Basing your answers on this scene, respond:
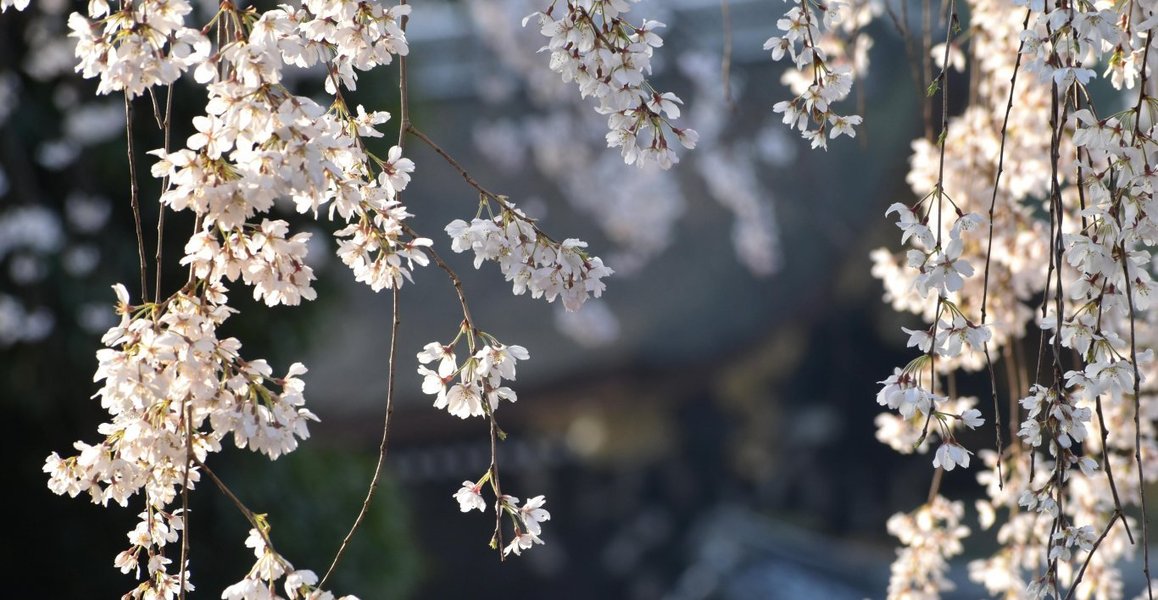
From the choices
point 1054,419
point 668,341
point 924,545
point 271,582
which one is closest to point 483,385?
point 271,582

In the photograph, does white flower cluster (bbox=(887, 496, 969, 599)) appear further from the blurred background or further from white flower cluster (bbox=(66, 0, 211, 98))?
the blurred background

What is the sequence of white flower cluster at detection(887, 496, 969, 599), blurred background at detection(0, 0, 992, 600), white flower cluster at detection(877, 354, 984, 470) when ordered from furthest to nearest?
blurred background at detection(0, 0, 992, 600), white flower cluster at detection(887, 496, 969, 599), white flower cluster at detection(877, 354, 984, 470)

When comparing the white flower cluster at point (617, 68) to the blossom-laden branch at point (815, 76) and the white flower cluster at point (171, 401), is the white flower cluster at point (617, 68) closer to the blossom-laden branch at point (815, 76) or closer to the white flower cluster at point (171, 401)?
the blossom-laden branch at point (815, 76)

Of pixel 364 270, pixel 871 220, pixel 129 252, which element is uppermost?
pixel 871 220

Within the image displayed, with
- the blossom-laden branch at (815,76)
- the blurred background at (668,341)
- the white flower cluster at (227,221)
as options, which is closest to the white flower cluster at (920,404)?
the blossom-laden branch at (815,76)

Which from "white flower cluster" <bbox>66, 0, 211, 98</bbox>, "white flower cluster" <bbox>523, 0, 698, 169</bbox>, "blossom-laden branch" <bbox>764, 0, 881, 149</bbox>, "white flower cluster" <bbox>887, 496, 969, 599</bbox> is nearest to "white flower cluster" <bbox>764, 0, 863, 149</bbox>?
"blossom-laden branch" <bbox>764, 0, 881, 149</bbox>

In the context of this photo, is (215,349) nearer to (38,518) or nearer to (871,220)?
(38,518)

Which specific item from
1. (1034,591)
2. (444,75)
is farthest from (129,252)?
(444,75)

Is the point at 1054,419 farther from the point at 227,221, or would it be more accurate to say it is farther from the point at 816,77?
the point at 227,221
